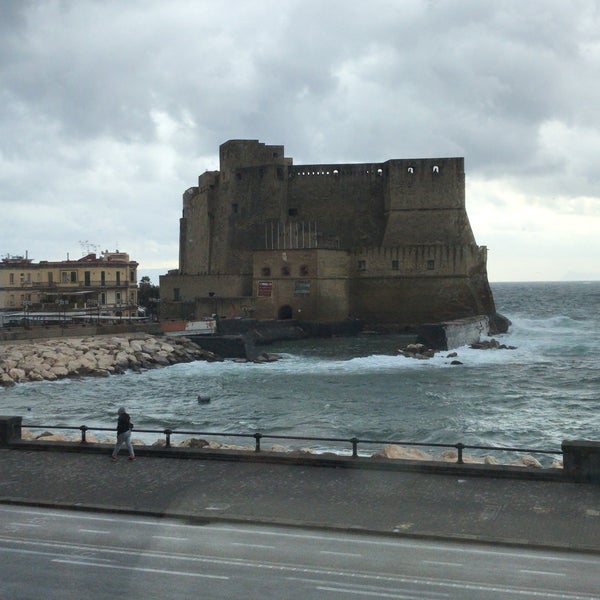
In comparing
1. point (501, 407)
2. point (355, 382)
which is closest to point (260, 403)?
point (355, 382)

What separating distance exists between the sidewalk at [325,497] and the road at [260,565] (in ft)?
1.05

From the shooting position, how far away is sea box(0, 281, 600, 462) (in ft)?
75.4

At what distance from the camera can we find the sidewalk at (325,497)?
32.7 ft

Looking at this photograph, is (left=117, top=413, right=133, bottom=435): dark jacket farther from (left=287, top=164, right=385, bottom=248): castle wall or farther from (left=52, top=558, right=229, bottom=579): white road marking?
(left=287, top=164, right=385, bottom=248): castle wall

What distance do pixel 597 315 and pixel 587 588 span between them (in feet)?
275

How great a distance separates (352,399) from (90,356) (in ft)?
45.0

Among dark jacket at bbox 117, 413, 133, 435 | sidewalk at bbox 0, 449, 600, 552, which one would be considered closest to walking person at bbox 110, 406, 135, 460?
dark jacket at bbox 117, 413, 133, 435

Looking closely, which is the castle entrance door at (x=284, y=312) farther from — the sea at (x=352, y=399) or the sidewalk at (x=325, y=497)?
the sidewalk at (x=325, y=497)

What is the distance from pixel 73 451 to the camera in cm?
1438

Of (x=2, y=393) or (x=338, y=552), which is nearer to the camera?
(x=338, y=552)

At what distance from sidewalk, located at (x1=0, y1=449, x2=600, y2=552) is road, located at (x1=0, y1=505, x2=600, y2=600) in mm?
320

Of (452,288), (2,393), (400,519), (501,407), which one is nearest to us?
(400,519)

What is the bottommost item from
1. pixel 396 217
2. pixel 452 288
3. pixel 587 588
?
pixel 587 588

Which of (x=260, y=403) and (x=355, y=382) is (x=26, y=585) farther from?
(x=355, y=382)
